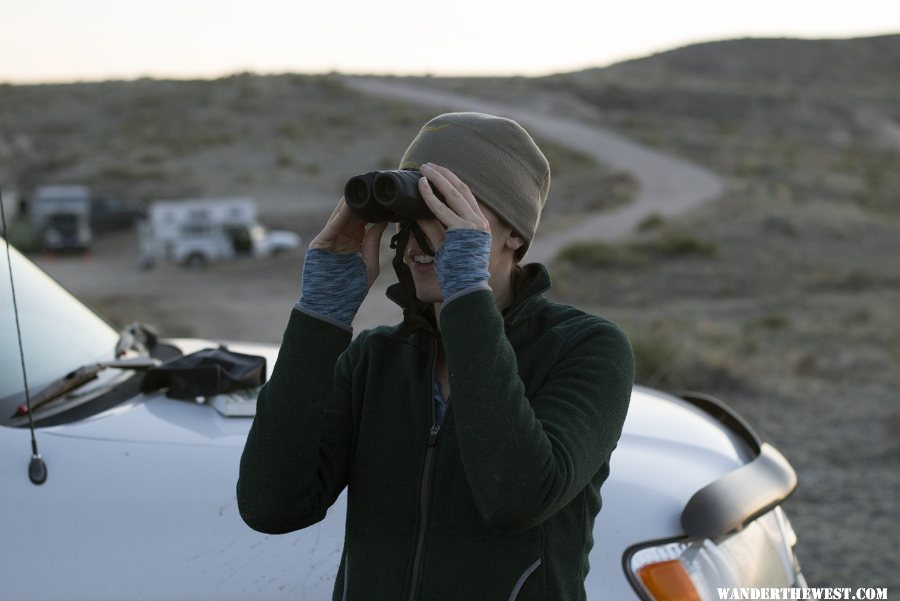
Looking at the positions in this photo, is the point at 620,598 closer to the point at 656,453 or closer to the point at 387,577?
the point at 656,453

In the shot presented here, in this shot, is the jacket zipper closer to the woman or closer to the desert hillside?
the woman

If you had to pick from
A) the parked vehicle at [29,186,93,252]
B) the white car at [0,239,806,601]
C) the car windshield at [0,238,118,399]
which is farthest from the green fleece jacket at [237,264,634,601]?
the parked vehicle at [29,186,93,252]

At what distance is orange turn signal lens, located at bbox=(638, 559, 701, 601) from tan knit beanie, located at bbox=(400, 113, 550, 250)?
836 mm

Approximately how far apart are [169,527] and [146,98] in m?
53.5

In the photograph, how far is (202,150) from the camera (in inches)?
1559

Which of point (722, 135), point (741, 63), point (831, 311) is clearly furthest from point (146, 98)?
point (741, 63)

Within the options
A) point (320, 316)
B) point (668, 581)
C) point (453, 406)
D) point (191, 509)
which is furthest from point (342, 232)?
point (668, 581)

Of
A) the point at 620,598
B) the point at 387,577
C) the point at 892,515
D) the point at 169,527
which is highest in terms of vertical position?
the point at 387,577

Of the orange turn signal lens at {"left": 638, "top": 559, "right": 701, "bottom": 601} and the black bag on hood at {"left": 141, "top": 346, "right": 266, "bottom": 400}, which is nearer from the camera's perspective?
the orange turn signal lens at {"left": 638, "top": 559, "right": 701, "bottom": 601}

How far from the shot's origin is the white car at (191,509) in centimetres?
207

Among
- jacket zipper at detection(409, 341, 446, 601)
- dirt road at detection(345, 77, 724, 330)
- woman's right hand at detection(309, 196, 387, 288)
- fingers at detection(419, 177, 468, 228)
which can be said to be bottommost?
dirt road at detection(345, 77, 724, 330)

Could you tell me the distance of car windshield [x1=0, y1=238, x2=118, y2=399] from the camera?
252 cm

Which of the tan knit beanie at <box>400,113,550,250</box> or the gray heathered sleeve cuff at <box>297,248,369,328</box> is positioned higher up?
the tan knit beanie at <box>400,113,550,250</box>

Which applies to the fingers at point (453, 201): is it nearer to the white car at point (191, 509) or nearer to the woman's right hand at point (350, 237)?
the woman's right hand at point (350, 237)
